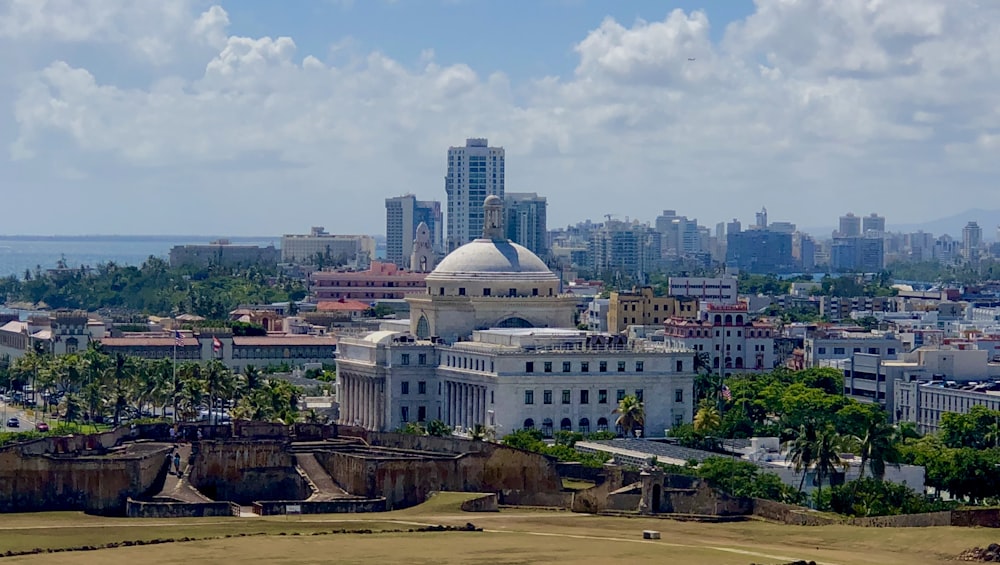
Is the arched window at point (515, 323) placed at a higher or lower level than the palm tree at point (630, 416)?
higher

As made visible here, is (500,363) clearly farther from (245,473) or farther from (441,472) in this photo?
(441,472)

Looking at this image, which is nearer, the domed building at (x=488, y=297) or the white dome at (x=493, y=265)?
the domed building at (x=488, y=297)

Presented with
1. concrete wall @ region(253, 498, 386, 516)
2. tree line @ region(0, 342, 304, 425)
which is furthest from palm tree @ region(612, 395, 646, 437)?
concrete wall @ region(253, 498, 386, 516)

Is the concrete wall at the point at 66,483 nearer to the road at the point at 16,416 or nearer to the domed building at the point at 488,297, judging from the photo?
the road at the point at 16,416

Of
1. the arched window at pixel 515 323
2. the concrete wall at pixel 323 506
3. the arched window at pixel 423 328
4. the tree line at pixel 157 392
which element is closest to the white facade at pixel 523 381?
the arched window at pixel 423 328

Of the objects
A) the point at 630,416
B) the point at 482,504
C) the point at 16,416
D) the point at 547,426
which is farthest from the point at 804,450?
the point at 16,416

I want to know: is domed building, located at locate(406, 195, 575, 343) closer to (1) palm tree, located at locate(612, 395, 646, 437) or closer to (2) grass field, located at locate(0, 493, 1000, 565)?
(1) palm tree, located at locate(612, 395, 646, 437)

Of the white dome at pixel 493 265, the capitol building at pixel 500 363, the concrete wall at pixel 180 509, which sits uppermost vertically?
the white dome at pixel 493 265
